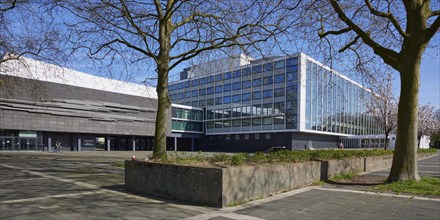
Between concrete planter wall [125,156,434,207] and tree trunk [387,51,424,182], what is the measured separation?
2650 mm

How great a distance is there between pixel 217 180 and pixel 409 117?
276 inches

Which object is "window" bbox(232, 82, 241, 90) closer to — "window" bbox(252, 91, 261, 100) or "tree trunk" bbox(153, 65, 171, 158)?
"window" bbox(252, 91, 261, 100)

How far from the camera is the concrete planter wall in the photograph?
777 centimetres

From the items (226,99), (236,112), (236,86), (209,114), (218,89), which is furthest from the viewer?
(209,114)

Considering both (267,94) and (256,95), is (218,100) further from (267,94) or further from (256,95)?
(267,94)

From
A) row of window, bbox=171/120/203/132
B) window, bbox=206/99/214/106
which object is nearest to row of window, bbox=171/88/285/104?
window, bbox=206/99/214/106

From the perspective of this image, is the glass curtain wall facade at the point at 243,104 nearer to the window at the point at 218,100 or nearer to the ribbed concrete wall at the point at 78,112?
the window at the point at 218,100

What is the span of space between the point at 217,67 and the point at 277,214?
360 inches

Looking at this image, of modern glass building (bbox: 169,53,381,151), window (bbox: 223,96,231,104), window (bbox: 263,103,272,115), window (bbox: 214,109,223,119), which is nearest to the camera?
modern glass building (bbox: 169,53,381,151)

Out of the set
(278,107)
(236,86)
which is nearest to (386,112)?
(278,107)

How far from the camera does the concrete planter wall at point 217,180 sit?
7.77m

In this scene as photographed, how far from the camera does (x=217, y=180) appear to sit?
25.2 feet

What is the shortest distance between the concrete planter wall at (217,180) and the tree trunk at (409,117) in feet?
8.70

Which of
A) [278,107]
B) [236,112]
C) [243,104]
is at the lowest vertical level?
[236,112]
